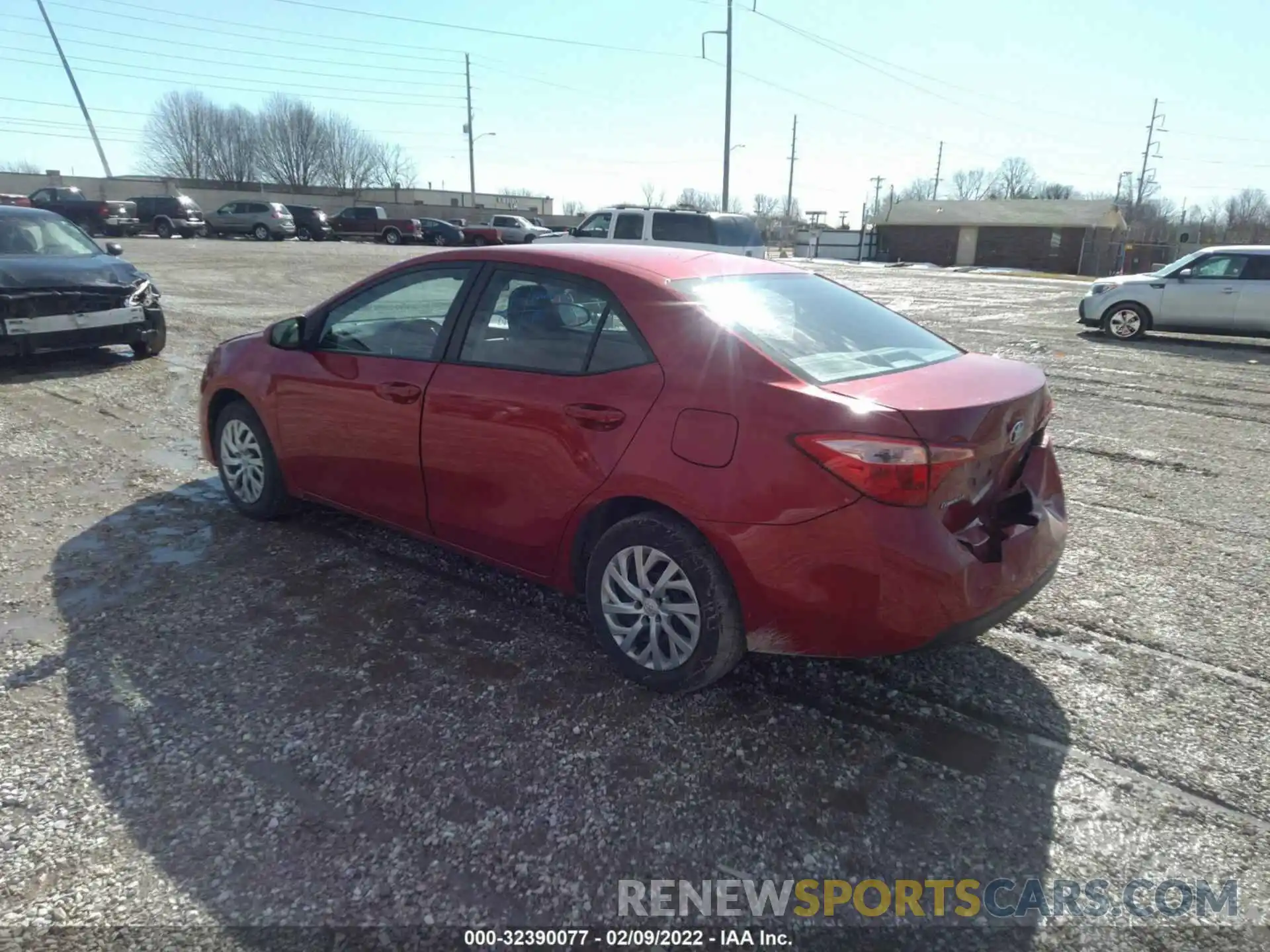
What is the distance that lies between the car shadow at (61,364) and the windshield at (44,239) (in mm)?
1074

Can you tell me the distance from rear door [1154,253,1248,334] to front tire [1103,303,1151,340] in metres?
0.23

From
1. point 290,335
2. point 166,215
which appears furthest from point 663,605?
point 166,215

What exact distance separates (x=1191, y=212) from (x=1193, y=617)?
107273 mm

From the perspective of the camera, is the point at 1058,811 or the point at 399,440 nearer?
the point at 1058,811

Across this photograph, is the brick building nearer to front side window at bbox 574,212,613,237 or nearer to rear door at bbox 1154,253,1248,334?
rear door at bbox 1154,253,1248,334

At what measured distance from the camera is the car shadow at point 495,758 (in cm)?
228

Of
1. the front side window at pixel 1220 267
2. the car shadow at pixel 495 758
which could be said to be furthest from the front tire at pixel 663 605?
the front side window at pixel 1220 267

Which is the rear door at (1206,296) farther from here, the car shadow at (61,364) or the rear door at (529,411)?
the car shadow at (61,364)

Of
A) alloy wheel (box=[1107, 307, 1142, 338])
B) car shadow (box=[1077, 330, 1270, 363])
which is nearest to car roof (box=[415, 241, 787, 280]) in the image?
car shadow (box=[1077, 330, 1270, 363])

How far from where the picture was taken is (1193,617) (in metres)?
3.75

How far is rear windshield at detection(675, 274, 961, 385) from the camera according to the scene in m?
2.99

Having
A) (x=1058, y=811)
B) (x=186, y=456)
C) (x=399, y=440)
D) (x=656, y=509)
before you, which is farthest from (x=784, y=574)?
(x=186, y=456)

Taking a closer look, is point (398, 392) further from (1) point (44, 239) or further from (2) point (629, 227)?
(2) point (629, 227)

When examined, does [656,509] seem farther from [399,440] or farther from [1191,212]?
[1191,212]
